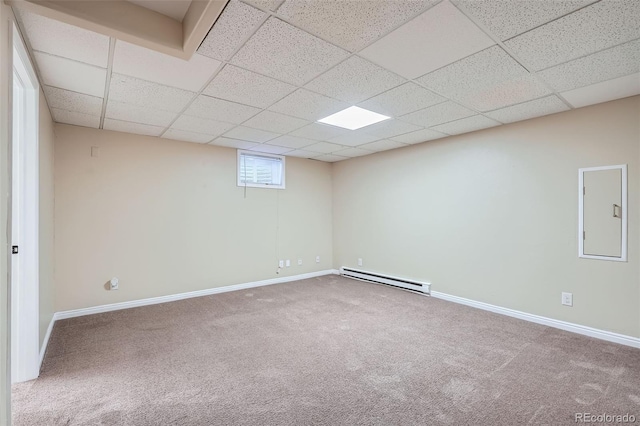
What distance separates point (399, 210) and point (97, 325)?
440 centimetres

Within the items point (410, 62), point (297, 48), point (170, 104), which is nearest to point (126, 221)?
point (170, 104)

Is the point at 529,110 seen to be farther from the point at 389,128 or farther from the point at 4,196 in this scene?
the point at 4,196

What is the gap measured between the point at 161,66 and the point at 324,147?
293 cm

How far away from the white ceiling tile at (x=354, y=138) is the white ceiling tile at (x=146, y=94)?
6.80 feet

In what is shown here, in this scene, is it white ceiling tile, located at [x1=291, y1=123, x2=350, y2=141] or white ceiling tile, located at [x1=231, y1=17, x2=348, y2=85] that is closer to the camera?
white ceiling tile, located at [x1=231, y1=17, x2=348, y2=85]

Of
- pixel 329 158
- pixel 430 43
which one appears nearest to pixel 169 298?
pixel 329 158

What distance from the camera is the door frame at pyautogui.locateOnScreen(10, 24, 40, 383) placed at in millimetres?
2250

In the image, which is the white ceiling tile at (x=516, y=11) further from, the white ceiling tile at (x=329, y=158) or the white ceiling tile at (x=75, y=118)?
the white ceiling tile at (x=329, y=158)

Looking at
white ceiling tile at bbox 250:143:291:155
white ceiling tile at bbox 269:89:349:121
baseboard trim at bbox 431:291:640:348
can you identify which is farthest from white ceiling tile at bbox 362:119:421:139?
baseboard trim at bbox 431:291:640:348

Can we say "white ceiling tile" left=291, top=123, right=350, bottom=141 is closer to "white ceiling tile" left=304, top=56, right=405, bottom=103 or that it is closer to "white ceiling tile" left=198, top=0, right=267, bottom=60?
"white ceiling tile" left=304, top=56, right=405, bottom=103

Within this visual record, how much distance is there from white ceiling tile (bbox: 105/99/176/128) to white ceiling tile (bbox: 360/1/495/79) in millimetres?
2357

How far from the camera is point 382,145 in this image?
4.75 m

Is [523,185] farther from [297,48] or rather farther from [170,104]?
[170,104]

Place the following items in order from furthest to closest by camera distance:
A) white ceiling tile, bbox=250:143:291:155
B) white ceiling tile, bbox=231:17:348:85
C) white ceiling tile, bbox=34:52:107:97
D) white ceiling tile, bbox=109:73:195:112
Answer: white ceiling tile, bbox=250:143:291:155, white ceiling tile, bbox=109:73:195:112, white ceiling tile, bbox=34:52:107:97, white ceiling tile, bbox=231:17:348:85
